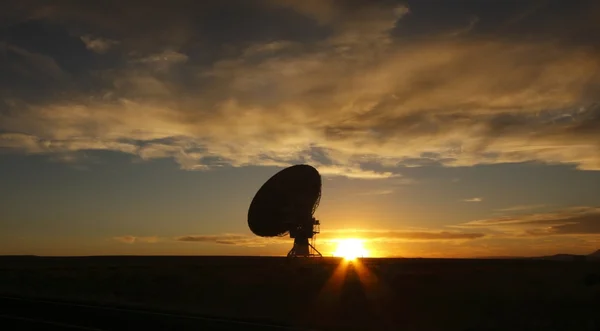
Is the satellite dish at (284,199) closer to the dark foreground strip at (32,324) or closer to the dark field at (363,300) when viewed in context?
the dark field at (363,300)

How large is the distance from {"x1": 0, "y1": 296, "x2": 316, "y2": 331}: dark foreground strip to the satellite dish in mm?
36256

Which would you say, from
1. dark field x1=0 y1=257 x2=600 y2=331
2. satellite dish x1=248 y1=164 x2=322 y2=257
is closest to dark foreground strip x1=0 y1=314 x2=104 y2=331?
dark field x1=0 y1=257 x2=600 y2=331

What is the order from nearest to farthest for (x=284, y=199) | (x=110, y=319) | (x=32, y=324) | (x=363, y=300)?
(x=32, y=324) < (x=110, y=319) < (x=363, y=300) < (x=284, y=199)

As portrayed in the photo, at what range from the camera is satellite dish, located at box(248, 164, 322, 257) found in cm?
6481

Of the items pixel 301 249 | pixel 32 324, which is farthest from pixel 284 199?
pixel 32 324

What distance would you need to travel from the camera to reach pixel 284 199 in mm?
65062

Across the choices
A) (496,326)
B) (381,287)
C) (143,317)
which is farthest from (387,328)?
(381,287)

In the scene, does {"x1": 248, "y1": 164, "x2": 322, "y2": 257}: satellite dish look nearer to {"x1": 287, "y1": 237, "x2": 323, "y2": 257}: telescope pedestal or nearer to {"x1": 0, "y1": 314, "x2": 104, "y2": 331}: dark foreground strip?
{"x1": 287, "y1": 237, "x2": 323, "y2": 257}: telescope pedestal

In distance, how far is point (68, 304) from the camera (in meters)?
30.4

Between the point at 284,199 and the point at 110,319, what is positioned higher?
the point at 284,199

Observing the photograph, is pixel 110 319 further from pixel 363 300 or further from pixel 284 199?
pixel 284 199

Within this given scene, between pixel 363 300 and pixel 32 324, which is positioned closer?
pixel 32 324

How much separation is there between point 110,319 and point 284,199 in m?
42.2

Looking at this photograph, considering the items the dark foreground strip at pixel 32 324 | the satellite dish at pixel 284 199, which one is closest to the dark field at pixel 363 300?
the dark foreground strip at pixel 32 324
